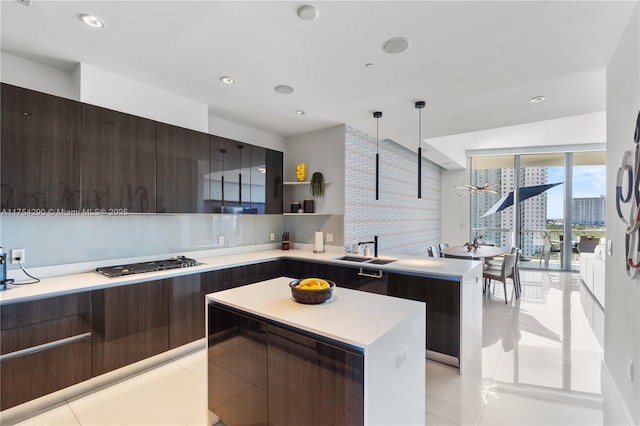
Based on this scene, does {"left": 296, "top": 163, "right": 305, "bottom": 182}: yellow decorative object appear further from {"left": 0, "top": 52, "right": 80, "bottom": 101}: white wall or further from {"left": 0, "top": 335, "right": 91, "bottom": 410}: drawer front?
{"left": 0, "top": 335, "right": 91, "bottom": 410}: drawer front

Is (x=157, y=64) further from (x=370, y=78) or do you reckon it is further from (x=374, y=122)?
(x=374, y=122)

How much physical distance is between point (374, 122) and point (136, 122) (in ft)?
9.35

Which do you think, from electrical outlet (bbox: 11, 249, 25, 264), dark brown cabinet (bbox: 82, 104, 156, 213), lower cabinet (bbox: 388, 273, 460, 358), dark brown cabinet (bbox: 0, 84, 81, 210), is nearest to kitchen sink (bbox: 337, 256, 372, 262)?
lower cabinet (bbox: 388, 273, 460, 358)

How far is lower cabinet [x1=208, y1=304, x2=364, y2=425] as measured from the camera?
1327mm

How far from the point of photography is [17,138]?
7.12 feet

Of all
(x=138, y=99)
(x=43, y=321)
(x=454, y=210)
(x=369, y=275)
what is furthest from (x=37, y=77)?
(x=454, y=210)

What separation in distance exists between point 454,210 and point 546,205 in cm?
216

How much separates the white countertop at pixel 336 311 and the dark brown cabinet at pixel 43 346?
1160 mm

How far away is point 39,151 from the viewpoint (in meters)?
2.26

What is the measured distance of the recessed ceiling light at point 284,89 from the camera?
9.99 ft

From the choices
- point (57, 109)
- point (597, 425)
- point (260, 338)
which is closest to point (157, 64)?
point (57, 109)

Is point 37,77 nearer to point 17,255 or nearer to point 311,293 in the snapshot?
point 17,255

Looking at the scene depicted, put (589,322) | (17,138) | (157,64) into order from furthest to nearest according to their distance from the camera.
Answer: (589,322), (157,64), (17,138)

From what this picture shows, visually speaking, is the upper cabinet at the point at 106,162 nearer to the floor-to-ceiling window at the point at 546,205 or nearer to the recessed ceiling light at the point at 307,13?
the recessed ceiling light at the point at 307,13
